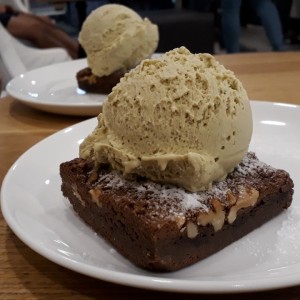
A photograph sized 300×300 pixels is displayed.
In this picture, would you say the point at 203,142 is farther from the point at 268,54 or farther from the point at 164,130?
the point at 268,54

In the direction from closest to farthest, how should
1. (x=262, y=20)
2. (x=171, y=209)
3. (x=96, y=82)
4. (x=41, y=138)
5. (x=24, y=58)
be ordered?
(x=171, y=209) → (x=41, y=138) → (x=96, y=82) → (x=24, y=58) → (x=262, y=20)

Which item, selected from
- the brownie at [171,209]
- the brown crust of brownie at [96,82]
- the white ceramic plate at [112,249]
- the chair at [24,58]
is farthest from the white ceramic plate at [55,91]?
the brownie at [171,209]

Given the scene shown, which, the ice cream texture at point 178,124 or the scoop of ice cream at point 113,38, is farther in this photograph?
the scoop of ice cream at point 113,38

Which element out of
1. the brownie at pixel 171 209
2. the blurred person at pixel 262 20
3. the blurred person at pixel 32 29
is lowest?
the blurred person at pixel 262 20

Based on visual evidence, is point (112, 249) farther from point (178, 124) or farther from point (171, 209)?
point (178, 124)

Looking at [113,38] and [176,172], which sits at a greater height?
[176,172]

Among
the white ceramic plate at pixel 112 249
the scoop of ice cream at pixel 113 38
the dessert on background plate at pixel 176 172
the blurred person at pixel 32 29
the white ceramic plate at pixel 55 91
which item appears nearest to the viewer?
the white ceramic plate at pixel 112 249

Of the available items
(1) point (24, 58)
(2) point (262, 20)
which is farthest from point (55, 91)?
(2) point (262, 20)

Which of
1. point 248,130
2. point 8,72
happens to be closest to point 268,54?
point 8,72

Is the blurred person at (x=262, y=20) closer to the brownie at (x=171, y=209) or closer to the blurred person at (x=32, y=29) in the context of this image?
the blurred person at (x=32, y=29)
